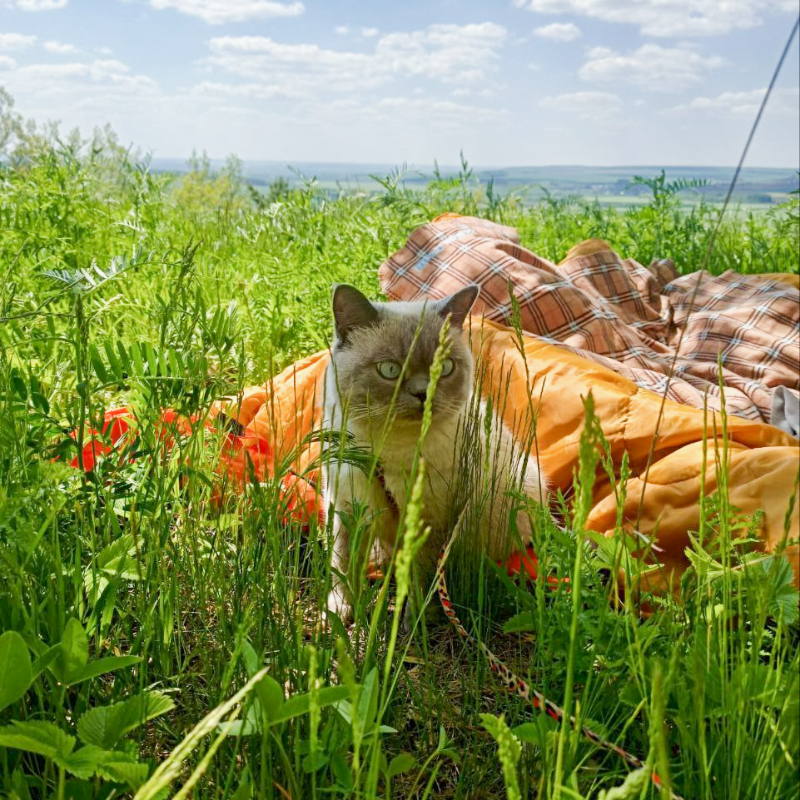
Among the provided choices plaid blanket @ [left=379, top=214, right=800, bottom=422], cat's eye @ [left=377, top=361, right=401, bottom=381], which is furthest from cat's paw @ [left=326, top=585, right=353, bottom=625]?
plaid blanket @ [left=379, top=214, right=800, bottom=422]

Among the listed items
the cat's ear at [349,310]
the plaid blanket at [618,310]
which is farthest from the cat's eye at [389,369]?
the plaid blanket at [618,310]

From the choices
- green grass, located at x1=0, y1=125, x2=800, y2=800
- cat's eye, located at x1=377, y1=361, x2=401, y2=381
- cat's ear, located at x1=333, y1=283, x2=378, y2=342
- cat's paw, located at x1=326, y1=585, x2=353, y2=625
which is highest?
cat's ear, located at x1=333, y1=283, x2=378, y2=342

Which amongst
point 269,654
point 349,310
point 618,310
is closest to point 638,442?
point 349,310

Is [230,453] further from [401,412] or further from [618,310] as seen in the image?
[618,310]

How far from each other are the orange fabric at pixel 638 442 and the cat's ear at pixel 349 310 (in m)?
0.19

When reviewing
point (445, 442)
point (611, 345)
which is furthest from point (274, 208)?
point (445, 442)

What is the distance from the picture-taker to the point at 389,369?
2.17 metres

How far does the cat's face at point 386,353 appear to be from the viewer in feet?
6.94

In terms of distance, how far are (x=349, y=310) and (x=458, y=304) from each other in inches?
12.6

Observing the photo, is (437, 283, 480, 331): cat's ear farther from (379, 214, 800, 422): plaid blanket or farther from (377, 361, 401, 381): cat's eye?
(379, 214, 800, 422): plaid blanket

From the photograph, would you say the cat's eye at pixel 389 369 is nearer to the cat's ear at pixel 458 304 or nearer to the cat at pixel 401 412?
the cat at pixel 401 412

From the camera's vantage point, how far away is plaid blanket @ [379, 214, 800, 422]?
331 centimetres

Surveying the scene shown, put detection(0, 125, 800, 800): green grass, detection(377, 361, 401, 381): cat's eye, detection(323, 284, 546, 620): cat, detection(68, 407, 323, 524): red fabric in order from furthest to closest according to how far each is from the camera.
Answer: detection(377, 361, 401, 381): cat's eye < detection(323, 284, 546, 620): cat < detection(68, 407, 323, 524): red fabric < detection(0, 125, 800, 800): green grass

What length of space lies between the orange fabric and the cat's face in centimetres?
12
